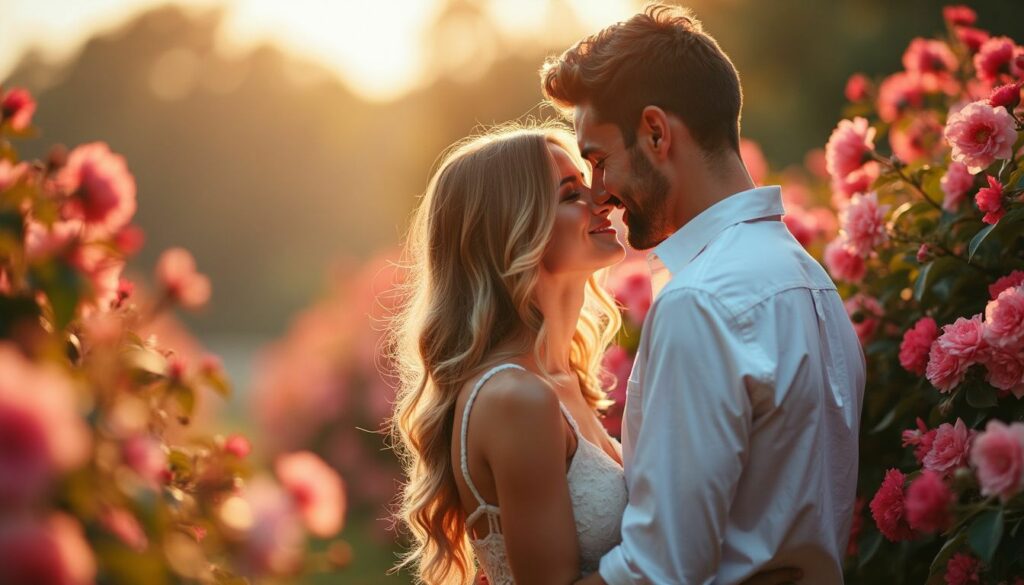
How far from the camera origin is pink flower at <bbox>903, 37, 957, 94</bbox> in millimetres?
3791

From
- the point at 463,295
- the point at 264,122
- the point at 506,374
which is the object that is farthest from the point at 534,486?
the point at 264,122

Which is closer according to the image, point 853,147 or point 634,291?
point 853,147

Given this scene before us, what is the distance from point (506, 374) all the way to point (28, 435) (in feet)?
6.01

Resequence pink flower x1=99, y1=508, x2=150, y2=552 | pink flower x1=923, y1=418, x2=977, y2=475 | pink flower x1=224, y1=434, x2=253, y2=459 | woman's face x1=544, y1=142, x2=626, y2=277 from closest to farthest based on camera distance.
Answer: pink flower x1=99, y1=508, x2=150, y2=552, pink flower x1=224, y1=434, x2=253, y2=459, pink flower x1=923, y1=418, x2=977, y2=475, woman's face x1=544, y1=142, x2=626, y2=277

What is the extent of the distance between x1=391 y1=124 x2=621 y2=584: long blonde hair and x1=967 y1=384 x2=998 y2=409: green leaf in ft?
3.81

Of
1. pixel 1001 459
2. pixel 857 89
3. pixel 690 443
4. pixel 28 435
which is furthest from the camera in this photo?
pixel 857 89

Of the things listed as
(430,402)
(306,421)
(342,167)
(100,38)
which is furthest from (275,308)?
(430,402)

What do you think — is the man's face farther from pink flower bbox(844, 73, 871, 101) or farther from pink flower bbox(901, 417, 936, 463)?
pink flower bbox(844, 73, 871, 101)

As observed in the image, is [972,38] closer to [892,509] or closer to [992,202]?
[992,202]

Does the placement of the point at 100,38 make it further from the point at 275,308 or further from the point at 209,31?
the point at 275,308

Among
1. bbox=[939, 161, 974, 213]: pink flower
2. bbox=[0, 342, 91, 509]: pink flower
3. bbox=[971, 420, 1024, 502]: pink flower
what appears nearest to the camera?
bbox=[0, 342, 91, 509]: pink flower

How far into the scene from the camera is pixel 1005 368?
2.32 meters

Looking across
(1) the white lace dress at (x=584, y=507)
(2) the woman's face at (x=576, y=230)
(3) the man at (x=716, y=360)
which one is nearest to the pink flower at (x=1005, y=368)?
(3) the man at (x=716, y=360)

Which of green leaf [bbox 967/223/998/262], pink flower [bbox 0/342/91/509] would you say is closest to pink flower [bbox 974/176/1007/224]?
green leaf [bbox 967/223/998/262]
